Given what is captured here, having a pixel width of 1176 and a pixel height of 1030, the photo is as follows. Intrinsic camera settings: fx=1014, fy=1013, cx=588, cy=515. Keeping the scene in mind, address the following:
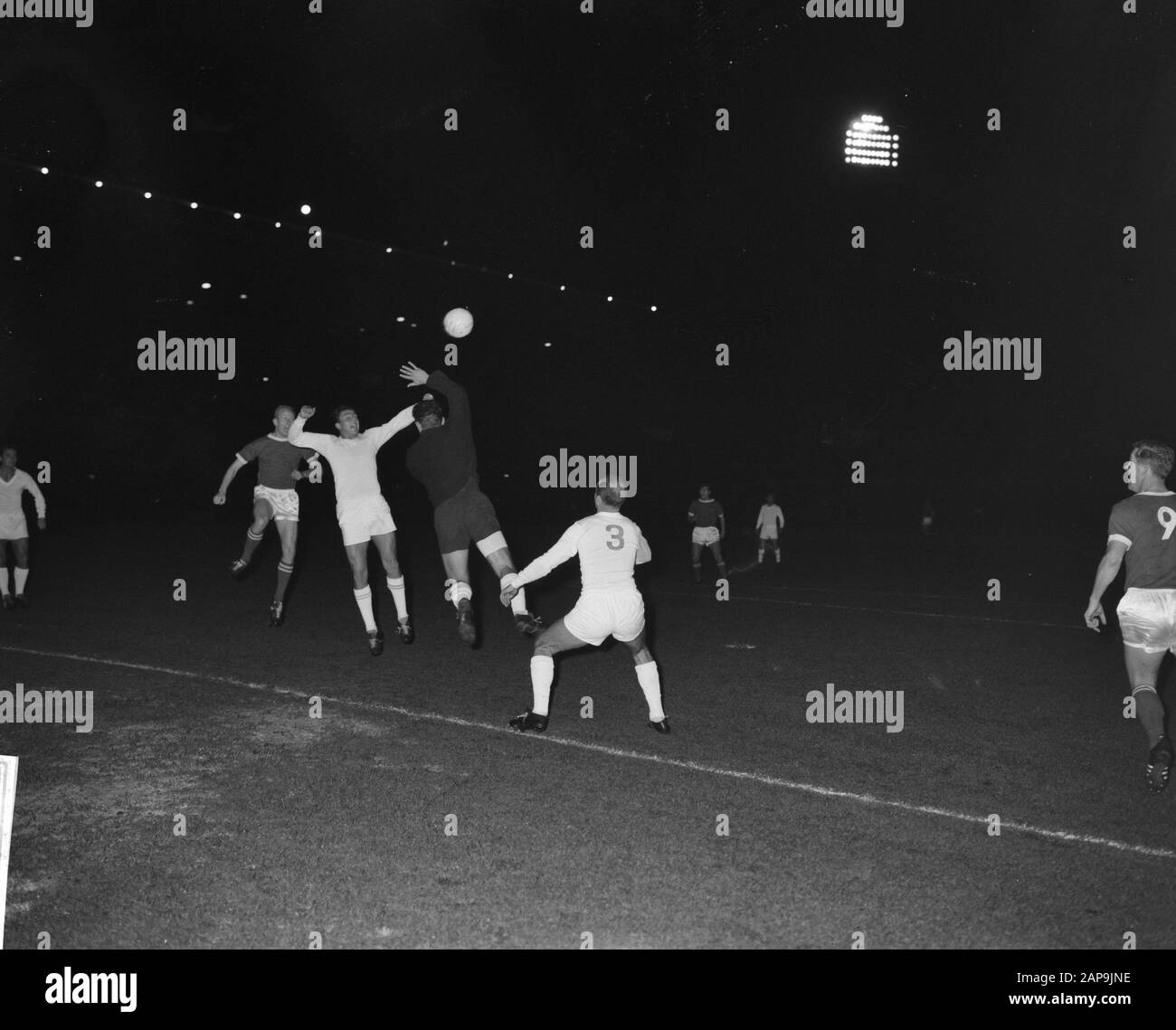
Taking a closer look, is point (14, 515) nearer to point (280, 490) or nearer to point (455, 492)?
point (280, 490)

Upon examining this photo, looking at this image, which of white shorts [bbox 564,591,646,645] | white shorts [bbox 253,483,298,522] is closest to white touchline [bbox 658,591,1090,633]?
white shorts [bbox 253,483,298,522]

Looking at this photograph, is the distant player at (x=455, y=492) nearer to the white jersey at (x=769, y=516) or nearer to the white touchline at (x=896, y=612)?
the white touchline at (x=896, y=612)

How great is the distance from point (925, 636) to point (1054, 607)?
14.4 feet

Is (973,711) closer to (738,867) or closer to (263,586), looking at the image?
(738,867)

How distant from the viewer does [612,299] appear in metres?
39.3

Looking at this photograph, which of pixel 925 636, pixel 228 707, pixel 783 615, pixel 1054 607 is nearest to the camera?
pixel 228 707

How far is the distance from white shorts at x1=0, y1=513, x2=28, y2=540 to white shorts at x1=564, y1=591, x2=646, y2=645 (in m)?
9.13

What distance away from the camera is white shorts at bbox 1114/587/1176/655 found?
20.4 ft

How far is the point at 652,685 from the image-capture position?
743 centimetres

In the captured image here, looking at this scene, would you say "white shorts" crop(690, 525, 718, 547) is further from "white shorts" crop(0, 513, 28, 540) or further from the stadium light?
the stadium light

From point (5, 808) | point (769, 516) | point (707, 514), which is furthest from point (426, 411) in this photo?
point (769, 516)

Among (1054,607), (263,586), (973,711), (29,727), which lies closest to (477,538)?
(29,727)

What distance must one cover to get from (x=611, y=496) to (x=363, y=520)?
3272 mm

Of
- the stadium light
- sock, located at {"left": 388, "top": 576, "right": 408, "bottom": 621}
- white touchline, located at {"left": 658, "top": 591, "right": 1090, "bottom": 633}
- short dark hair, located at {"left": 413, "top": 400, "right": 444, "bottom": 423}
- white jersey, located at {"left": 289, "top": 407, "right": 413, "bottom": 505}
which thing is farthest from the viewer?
the stadium light
